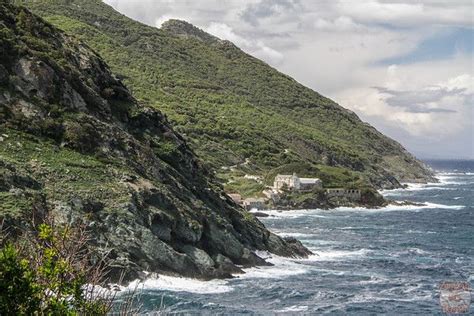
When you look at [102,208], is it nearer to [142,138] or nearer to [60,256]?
[142,138]

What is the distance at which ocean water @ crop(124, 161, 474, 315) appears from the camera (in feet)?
180

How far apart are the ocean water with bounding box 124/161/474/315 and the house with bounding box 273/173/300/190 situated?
1488 inches

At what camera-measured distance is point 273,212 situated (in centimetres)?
14038

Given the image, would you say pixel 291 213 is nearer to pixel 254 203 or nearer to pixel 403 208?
pixel 254 203

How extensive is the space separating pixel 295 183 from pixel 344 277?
92.5 metres

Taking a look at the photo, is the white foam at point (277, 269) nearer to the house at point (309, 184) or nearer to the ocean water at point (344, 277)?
the ocean water at point (344, 277)

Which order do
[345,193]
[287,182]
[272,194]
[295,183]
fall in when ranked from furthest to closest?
[345,193], [287,182], [295,183], [272,194]

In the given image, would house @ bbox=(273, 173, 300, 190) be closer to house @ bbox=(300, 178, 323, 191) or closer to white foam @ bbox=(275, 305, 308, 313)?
house @ bbox=(300, 178, 323, 191)

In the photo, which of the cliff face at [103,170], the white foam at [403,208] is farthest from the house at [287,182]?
the cliff face at [103,170]

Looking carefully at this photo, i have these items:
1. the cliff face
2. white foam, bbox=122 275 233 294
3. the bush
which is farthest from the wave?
the bush

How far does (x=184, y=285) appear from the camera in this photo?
190ft

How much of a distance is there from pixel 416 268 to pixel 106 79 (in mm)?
46636

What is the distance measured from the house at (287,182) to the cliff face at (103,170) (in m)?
75.0

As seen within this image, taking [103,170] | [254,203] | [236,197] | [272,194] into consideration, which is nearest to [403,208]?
[272,194]
